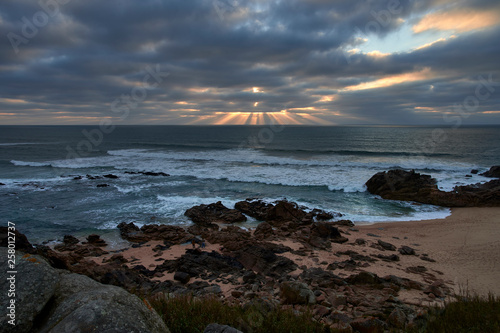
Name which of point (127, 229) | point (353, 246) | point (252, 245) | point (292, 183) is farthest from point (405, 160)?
point (127, 229)

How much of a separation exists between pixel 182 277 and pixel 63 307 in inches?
248

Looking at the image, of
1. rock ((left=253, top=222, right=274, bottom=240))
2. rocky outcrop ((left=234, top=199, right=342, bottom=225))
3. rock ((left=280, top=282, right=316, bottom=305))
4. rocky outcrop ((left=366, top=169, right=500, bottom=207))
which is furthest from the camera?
rocky outcrop ((left=366, top=169, right=500, bottom=207))

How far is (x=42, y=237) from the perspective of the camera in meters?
14.2

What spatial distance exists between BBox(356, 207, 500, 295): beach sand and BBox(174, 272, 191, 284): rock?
28.6ft

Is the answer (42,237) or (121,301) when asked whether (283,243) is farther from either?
(42,237)

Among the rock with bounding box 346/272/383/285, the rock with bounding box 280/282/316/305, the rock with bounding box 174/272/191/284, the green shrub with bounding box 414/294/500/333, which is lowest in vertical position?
the rock with bounding box 174/272/191/284

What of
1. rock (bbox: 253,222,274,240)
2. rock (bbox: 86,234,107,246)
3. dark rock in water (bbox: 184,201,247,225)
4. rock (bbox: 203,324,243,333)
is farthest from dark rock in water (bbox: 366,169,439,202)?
rock (bbox: 203,324,243,333)

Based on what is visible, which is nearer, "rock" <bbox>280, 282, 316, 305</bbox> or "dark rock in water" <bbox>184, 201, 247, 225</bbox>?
"rock" <bbox>280, 282, 316, 305</bbox>

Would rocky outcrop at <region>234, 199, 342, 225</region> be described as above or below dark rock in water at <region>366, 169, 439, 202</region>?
below

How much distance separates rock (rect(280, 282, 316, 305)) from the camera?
720cm

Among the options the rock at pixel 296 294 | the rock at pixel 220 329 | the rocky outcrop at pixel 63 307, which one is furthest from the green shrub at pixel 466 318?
the rocky outcrop at pixel 63 307

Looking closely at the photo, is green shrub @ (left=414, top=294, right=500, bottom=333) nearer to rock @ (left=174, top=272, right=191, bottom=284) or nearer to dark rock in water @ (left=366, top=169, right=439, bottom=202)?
rock @ (left=174, top=272, right=191, bottom=284)

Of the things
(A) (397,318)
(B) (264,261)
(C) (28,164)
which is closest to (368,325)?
(A) (397,318)

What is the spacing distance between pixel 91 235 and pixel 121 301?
40.8 feet
